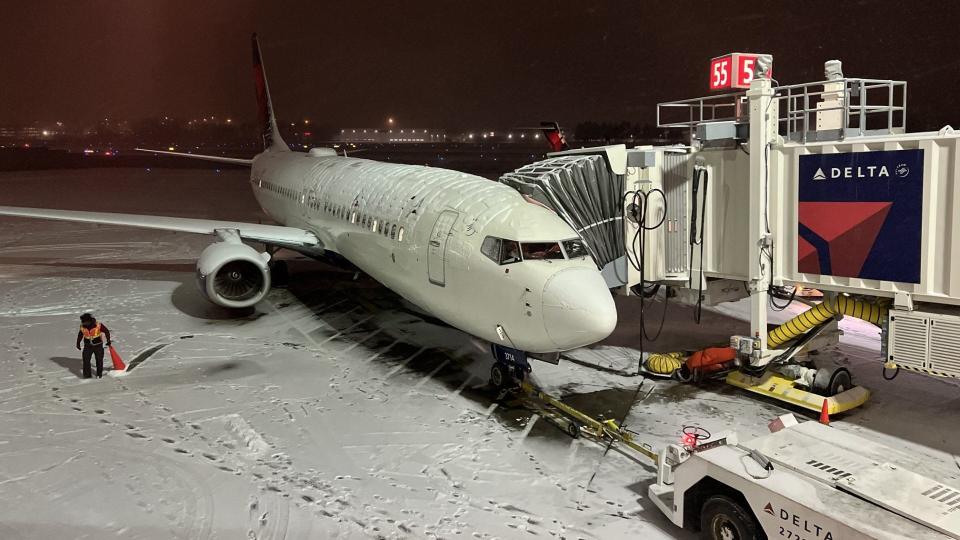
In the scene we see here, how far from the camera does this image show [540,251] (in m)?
10.6

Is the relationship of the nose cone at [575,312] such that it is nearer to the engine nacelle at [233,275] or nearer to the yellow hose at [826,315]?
the yellow hose at [826,315]

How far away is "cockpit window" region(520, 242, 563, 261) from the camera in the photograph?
10.5 meters

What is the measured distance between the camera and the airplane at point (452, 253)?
33.1 feet

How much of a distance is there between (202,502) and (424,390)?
4.67 m

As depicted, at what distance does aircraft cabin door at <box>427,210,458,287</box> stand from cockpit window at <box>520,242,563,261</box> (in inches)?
71.5

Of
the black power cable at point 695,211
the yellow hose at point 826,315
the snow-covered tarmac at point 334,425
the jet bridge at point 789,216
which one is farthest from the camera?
the black power cable at point 695,211

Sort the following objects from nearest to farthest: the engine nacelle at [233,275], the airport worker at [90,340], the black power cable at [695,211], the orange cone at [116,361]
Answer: the black power cable at [695,211], the airport worker at [90,340], the orange cone at [116,361], the engine nacelle at [233,275]

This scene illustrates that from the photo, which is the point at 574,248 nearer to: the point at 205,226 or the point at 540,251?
the point at 540,251

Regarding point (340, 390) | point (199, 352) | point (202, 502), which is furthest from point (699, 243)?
point (199, 352)

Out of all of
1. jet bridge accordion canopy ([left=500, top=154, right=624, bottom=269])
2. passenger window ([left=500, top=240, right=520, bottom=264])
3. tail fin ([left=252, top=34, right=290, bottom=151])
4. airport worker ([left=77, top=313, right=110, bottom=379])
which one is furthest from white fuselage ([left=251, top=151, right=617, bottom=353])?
tail fin ([left=252, top=34, right=290, bottom=151])

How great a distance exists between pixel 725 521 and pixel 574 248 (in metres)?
4.80

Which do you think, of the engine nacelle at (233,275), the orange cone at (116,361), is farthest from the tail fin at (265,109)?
the orange cone at (116,361)

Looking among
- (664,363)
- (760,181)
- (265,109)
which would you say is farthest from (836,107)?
(265,109)

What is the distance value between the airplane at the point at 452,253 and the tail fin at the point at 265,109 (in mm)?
10562
